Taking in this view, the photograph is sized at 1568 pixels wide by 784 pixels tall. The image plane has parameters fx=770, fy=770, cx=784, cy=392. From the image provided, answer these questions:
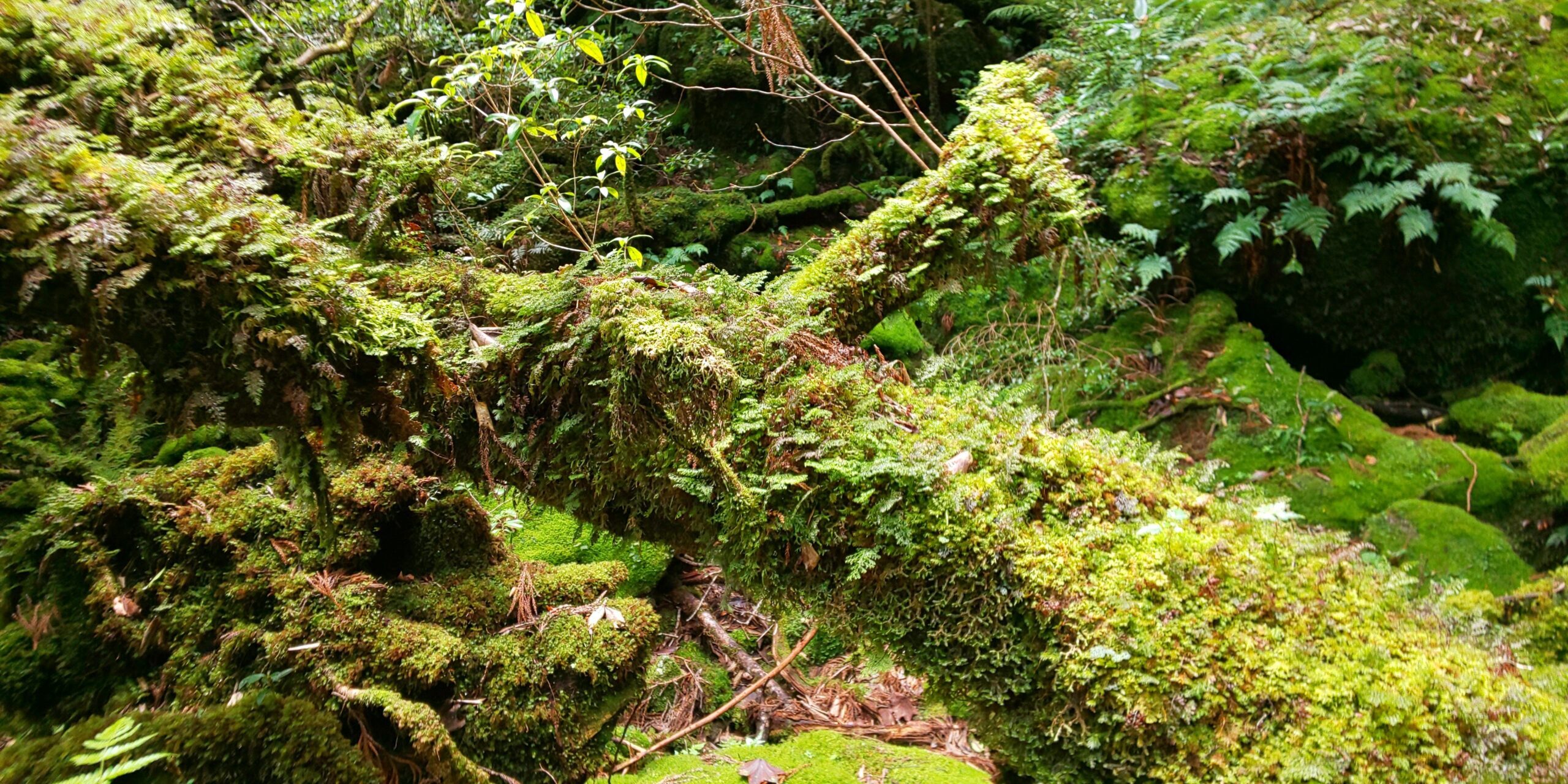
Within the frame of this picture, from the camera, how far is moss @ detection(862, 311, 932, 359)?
615 cm

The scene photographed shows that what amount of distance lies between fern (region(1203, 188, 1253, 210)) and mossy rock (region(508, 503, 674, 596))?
184 inches

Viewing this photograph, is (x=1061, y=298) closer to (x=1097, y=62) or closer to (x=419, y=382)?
(x=1097, y=62)

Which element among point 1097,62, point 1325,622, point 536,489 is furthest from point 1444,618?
point 1097,62

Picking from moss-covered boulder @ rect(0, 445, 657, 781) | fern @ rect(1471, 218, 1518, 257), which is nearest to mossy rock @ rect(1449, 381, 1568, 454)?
fern @ rect(1471, 218, 1518, 257)

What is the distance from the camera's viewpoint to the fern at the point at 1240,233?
18.5 ft

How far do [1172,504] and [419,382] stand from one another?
Result: 251 cm

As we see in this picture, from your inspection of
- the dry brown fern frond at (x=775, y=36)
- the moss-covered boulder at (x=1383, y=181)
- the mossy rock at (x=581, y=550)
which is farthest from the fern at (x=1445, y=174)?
the mossy rock at (x=581, y=550)

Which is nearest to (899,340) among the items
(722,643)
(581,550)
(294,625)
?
(722,643)

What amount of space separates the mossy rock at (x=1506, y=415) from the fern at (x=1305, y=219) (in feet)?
4.94

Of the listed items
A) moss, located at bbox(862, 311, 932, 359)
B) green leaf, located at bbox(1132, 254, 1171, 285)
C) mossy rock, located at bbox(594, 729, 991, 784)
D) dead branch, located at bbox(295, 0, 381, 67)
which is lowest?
mossy rock, located at bbox(594, 729, 991, 784)

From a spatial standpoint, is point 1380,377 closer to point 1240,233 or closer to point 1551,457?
point 1551,457

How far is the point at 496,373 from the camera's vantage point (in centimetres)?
286

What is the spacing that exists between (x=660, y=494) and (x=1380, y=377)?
19.4 feet

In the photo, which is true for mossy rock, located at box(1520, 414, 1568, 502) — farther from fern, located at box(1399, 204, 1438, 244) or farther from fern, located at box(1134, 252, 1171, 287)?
fern, located at box(1134, 252, 1171, 287)
